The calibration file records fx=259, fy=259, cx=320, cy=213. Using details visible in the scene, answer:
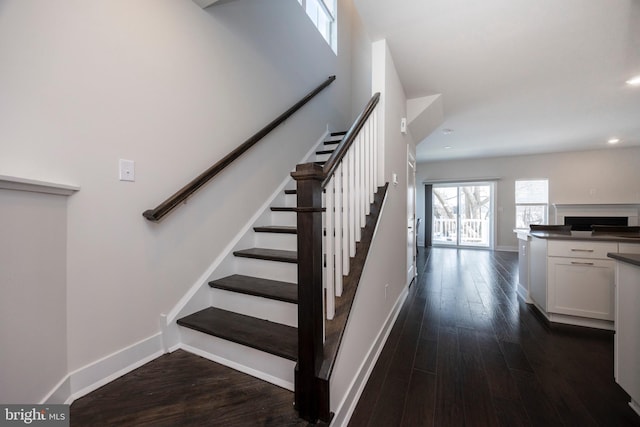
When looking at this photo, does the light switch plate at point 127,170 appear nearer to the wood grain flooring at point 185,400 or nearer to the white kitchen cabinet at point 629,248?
the wood grain flooring at point 185,400

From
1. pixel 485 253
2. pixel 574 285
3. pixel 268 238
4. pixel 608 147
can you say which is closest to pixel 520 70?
pixel 574 285

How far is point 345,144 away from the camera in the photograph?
1500 millimetres

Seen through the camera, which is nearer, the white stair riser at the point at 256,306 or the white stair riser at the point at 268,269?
the white stair riser at the point at 256,306

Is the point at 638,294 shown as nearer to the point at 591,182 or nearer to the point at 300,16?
the point at 300,16

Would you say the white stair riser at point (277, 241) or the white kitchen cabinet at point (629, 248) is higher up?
the white stair riser at point (277, 241)

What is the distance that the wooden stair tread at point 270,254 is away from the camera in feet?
6.12

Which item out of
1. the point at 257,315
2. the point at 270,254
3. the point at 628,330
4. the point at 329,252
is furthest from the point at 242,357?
the point at 628,330

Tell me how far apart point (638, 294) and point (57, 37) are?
306 cm

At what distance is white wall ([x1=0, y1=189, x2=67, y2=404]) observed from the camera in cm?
100

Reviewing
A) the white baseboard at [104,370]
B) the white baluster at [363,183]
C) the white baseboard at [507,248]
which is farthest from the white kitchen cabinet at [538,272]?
the white baseboard at [507,248]

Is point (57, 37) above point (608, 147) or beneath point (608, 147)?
beneath

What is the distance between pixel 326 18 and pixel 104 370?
4845mm

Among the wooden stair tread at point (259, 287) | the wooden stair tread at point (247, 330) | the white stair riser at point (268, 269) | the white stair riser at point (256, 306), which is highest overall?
the white stair riser at point (268, 269)

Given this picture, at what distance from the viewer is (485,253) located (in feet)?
21.4
